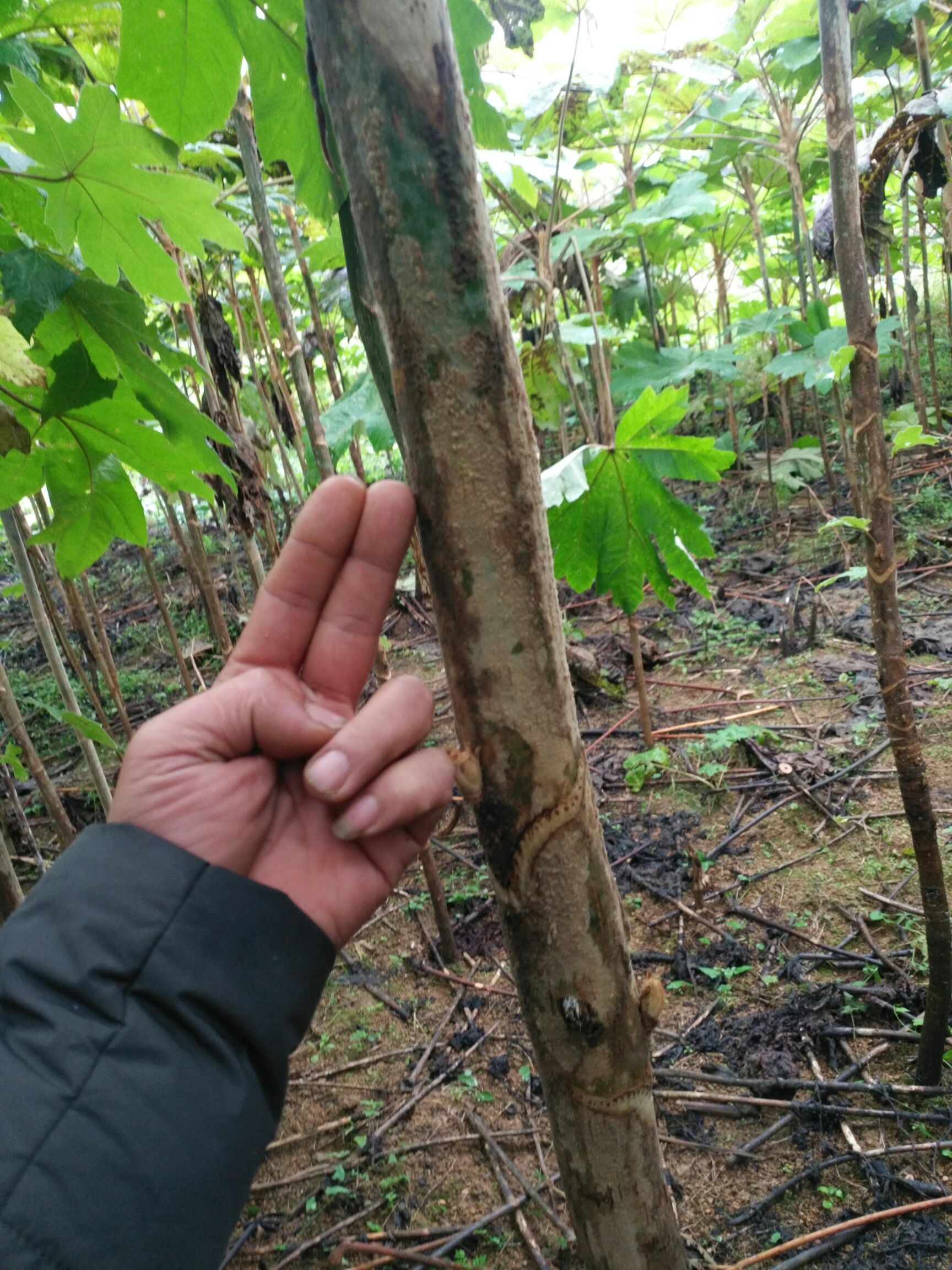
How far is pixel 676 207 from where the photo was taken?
3969 millimetres

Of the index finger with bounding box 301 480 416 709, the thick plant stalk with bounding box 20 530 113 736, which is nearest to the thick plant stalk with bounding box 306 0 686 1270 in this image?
the index finger with bounding box 301 480 416 709

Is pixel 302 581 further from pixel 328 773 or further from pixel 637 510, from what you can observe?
pixel 637 510

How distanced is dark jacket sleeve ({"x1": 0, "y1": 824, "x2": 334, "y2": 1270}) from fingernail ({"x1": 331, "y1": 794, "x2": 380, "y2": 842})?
0.12 meters

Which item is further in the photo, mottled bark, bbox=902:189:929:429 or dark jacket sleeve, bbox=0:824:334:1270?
mottled bark, bbox=902:189:929:429

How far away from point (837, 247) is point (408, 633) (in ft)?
13.4

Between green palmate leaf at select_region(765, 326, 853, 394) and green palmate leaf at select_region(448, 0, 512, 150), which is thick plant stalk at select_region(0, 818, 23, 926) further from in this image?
green palmate leaf at select_region(765, 326, 853, 394)

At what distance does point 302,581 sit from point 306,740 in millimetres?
198

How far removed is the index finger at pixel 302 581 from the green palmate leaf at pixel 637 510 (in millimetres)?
1143

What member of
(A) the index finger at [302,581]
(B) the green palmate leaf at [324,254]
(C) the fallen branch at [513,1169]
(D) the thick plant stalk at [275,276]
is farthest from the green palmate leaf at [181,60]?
(C) the fallen branch at [513,1169]

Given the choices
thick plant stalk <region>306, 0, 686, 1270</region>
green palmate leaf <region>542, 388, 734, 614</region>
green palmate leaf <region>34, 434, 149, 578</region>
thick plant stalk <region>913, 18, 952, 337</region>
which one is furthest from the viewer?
thick plant stalk <region>913, 18, 952, 337</region>

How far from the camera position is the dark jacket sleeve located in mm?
668

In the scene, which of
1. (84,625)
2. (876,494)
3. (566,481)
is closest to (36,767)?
(84,625)

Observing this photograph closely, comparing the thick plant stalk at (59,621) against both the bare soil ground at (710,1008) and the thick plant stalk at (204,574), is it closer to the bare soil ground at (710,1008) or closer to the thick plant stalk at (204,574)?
the thick plant stalk at (204,574)

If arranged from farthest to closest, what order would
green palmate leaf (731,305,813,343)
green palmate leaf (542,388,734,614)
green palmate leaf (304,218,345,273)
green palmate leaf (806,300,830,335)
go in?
green palmate leaf (731,305,813,343)
green palmate leaf (806,300,830,335)
green palmate leaf (542,388,734,614)
green palmate leaf (304,218,345,273)
